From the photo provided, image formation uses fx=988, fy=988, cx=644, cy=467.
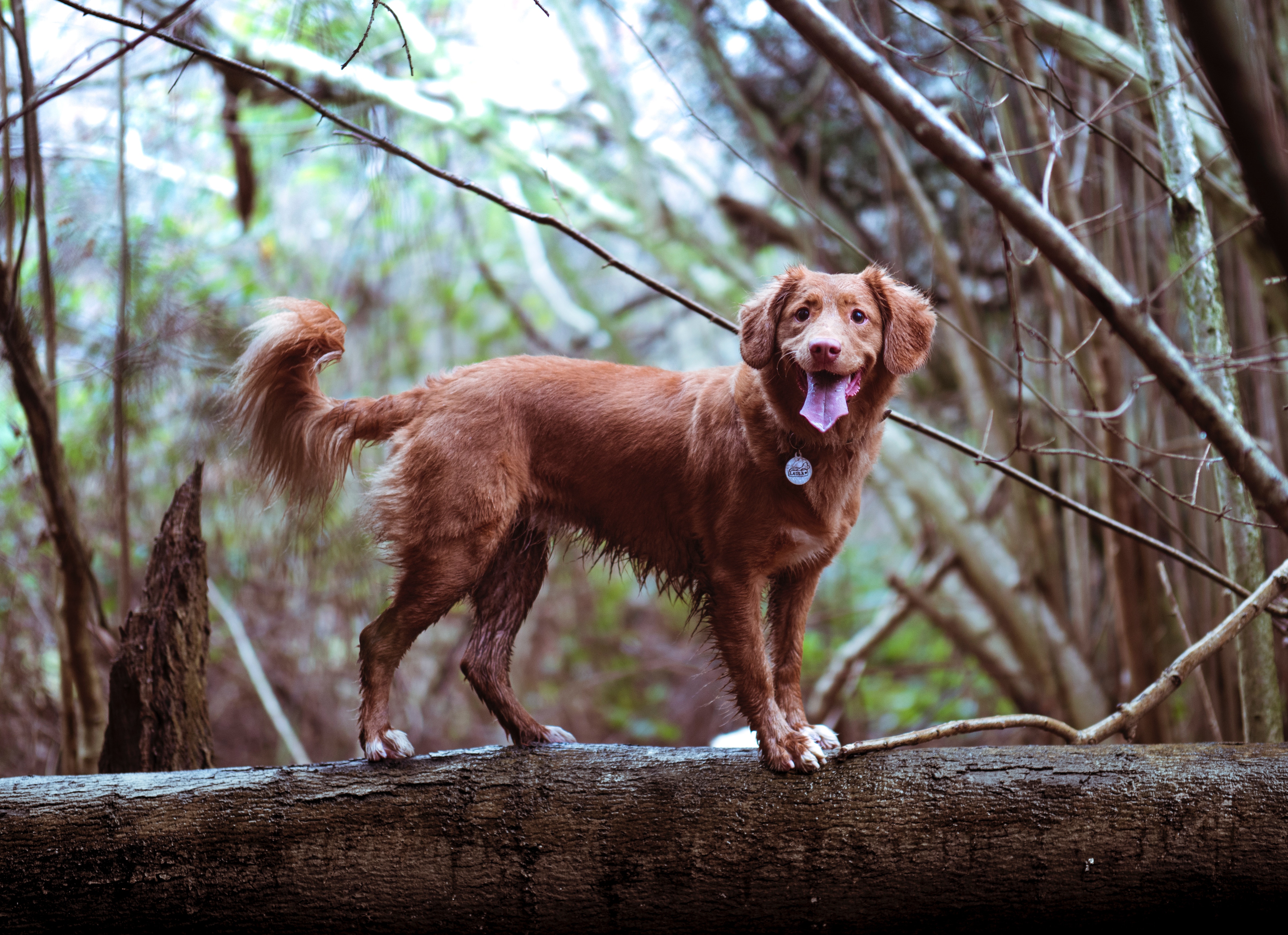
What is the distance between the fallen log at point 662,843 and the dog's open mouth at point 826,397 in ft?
3.13

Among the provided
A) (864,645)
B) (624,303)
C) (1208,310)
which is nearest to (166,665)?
(1208,310)

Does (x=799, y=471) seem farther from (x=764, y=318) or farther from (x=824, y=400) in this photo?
(x=764, y=318)

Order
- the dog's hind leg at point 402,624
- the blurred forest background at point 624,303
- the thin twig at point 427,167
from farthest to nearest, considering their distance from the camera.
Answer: the blurred forest background at point 624,303
the dog's hind leg at point 402,624
the thin twig at point 427,167

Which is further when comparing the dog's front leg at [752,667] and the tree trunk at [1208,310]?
the tree trunk at [1208,310]

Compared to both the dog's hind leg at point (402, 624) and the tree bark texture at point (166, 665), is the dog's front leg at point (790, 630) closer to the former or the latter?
the dog's hind leg at point (402, 624)

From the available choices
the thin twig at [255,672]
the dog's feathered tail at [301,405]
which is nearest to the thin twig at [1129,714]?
the dog's feathered tail at [301,405]

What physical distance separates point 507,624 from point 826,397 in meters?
1.44

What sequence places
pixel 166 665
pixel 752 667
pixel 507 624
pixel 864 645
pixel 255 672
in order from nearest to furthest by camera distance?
pixel 752 667 < pixel 507 624 < pixel 166 665 < pixel 255 672 < pixel 864 645

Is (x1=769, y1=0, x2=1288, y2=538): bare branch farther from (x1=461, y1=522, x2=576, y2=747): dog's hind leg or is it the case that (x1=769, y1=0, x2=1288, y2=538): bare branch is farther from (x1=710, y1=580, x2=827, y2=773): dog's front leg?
(x1=461, y1=522, x2=576, y2=747): dog's hind leg

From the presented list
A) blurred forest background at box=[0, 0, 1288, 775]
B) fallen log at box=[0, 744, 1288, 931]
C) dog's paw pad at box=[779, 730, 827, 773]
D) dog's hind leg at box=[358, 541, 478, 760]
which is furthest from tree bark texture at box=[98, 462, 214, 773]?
dog's paw pad at box=[779, 730, 827, 773]

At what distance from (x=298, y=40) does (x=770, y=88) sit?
11.7 ft

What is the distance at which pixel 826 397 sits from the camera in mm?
2611

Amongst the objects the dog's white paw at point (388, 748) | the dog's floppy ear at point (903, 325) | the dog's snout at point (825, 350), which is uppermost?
the dog's floppy ear at point (903, 325)

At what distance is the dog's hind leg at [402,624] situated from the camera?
297 cm
